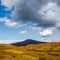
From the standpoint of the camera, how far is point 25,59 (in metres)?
36.2

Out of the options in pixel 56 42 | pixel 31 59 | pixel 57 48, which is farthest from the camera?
pixel 56 42

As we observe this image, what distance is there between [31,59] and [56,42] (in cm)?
3773

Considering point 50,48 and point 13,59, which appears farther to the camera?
point 50,48

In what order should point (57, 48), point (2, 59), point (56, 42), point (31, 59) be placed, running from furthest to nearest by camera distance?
point (56, 42) → point (57, 48) → point (31, 59) → point (2, 59)

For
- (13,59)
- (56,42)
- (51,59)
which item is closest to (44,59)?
(51,59)

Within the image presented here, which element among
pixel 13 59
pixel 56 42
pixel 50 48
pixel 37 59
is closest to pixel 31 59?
pixel 37 59

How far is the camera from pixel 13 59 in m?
34.9

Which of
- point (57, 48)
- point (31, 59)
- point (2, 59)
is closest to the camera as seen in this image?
point (2, 59)

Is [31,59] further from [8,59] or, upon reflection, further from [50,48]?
[50,48]

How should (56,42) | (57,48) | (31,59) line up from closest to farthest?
(31,59) < (57,48) < (56,42)

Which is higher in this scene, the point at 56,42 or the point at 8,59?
the point at 56,42

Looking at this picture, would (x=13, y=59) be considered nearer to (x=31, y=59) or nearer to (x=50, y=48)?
(x=31, y=59)

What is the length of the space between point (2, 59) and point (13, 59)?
1929 millimetres

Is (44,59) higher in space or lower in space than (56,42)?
lower
